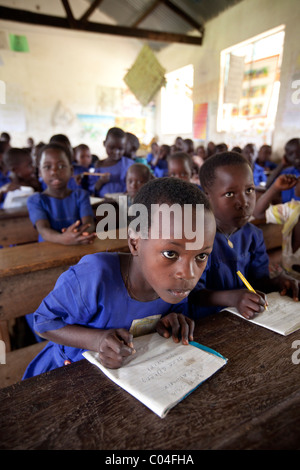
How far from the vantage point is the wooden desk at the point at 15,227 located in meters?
2.08

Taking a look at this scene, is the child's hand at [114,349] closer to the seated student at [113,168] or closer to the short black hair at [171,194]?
the short black hair at [171,194]

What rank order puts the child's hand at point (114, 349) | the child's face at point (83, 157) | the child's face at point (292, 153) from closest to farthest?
1. the child's hand at point (114, 349)
2. the child's face at point (292, 153)
3. the child's face at point (83, 157)

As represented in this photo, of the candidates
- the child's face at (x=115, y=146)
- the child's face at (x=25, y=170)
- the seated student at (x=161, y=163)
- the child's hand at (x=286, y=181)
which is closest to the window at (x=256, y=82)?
the seated student at (x=161, y=163)

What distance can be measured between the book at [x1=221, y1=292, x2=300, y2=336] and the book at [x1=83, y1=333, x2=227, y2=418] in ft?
0.69

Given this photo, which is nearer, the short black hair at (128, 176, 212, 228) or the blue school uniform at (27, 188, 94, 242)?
the short black hair at (128, 176, 212, 228)

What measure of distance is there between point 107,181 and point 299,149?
2.26 m

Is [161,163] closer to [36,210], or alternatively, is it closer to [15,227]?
[15,227]

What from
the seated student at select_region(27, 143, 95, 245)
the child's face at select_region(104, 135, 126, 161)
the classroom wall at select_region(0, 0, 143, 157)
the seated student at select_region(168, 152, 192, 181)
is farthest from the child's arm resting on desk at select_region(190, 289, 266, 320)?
the classroom wall at select_region(0, 0, 143, 157)

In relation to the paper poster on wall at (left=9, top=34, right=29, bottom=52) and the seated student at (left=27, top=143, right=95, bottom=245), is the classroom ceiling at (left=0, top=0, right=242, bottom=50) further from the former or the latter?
the seated student at (left=27, top=143, right=95, bottom=245)

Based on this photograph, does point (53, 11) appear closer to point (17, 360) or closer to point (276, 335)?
point (17, 360)

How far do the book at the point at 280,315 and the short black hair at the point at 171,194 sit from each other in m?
0.35

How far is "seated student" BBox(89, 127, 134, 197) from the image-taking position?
310 cm

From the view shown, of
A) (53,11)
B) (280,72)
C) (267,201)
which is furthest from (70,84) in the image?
(267,201)

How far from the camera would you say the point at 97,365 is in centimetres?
63
